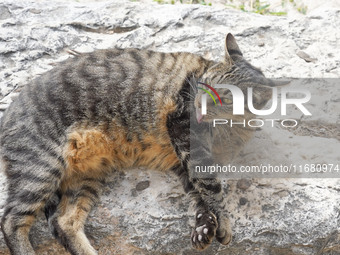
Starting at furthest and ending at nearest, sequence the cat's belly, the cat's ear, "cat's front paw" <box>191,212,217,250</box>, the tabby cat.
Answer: the cat's ear
the cat's belly
the tabby cat
"cat's front paw" <box>191,212,217,250</box>

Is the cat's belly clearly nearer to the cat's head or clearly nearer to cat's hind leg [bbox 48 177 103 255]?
cat's hind leg [bbox 48 177 103 255]

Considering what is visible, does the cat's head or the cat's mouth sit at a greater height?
the cat's head

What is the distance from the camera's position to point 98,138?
10.6ft

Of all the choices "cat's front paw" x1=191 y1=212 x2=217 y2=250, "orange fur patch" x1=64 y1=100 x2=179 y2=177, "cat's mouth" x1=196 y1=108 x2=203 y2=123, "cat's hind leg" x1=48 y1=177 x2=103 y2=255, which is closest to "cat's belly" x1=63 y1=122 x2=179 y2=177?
"orange fur patch" x1=64 y1=100 x2=179 y2=177

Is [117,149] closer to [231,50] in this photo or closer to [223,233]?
[223,233]

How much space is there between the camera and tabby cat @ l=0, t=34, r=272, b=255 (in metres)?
3.07

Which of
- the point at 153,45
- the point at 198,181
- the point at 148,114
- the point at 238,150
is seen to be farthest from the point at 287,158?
Answer: the point at 153,45

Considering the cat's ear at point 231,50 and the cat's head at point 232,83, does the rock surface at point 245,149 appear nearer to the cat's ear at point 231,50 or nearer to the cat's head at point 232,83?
the cat's head at point 232,83

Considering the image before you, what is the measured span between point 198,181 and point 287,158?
2.36 feet

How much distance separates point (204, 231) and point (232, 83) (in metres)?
1.05

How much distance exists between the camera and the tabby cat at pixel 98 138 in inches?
121

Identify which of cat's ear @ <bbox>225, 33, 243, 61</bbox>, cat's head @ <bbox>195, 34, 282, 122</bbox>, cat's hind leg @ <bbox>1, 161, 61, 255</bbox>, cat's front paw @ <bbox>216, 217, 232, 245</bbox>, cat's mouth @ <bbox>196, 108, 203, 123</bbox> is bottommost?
cat's front paw @ <bbox>216, 217, 232, 245</bbox>

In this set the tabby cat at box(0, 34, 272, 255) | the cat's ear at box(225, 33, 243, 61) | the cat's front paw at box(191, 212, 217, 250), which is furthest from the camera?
the cat's ear at box(225, 33, 243, 61)

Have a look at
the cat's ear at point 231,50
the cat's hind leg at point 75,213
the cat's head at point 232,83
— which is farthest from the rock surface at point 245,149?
the cat's ear at point 231,50
